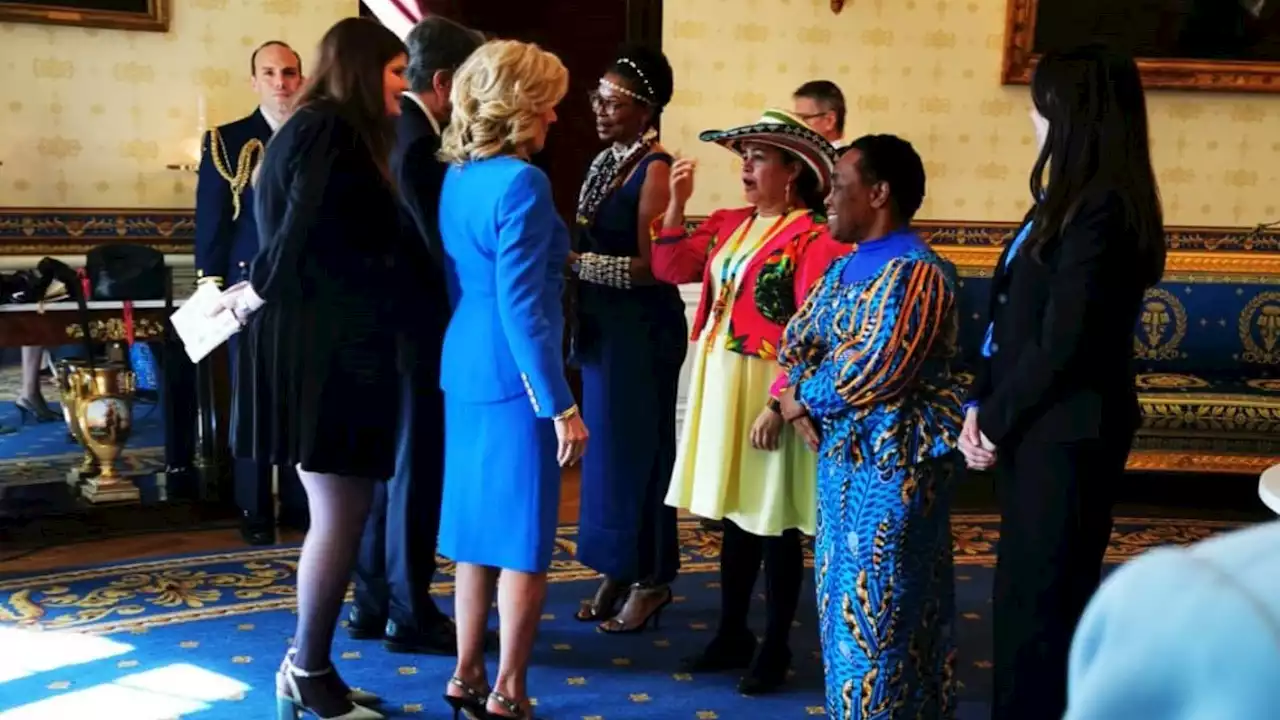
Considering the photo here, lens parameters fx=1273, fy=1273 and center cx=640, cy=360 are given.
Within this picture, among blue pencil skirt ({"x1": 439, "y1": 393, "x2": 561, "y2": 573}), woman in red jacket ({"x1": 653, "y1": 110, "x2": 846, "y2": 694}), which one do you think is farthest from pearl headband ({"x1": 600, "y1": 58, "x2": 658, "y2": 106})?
blue pencil skirt ({"x1": 439, "y1": 393, "x2": 561, "y2": 573})

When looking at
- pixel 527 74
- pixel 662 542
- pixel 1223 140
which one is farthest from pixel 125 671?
pixel 1223 140

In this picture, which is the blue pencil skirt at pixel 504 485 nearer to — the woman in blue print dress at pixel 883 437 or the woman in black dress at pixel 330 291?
the woman in black dress at pixel 330 291

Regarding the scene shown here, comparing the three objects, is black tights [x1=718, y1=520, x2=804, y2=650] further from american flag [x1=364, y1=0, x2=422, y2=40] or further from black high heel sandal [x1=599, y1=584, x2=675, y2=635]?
american flag [x1=364, y1=0, x2=422, y2=40]

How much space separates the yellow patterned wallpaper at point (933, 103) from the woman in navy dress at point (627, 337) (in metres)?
2.05

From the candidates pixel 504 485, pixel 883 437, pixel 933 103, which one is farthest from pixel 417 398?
pixel 933 103

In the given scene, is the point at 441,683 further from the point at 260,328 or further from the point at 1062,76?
the point at 1062,76

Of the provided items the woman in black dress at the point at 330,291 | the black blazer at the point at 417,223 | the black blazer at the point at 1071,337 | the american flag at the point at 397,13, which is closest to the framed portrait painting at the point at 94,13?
the american flag at the point at 397,13

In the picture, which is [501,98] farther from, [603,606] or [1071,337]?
[603,606]

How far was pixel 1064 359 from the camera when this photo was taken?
2.14m

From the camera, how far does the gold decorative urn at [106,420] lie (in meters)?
4.22

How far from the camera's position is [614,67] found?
316 centimetres

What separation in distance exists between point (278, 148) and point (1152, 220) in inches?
62.7

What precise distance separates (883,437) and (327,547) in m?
1.12

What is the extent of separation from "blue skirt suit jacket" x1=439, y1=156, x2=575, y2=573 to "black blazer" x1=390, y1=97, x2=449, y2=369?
0.15m
